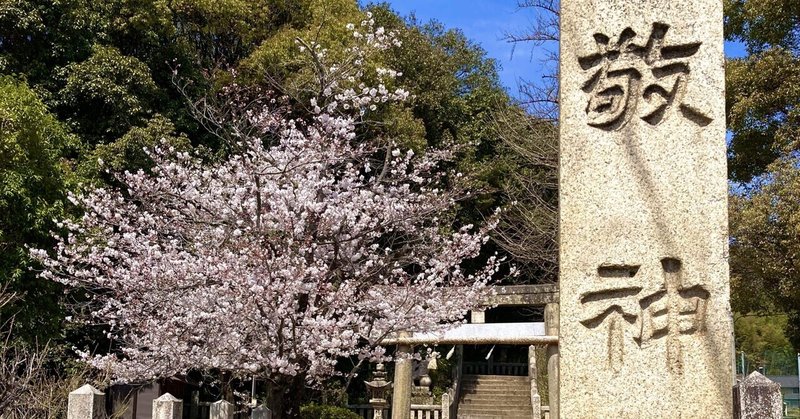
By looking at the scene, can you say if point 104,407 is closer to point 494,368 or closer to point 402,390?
point 402,390

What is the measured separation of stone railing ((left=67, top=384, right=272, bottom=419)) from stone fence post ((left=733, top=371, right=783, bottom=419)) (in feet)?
13.1

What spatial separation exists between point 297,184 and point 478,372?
1588 centimetres

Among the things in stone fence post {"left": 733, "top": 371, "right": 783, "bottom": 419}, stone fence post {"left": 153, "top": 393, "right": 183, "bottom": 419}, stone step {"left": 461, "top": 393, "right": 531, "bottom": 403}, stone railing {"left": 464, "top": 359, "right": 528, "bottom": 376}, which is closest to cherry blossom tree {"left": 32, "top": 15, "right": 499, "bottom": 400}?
stone fence post {"left": 153, "top": 393, "right": 183, "bottom": 419}

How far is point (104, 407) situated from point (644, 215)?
4.69m

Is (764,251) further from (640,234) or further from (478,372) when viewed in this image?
(478,372)

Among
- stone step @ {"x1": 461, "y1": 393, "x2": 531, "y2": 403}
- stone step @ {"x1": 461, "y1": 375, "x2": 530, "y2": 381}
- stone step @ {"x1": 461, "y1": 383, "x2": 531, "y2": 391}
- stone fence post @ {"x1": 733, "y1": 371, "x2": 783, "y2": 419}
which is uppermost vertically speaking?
stone fence post @ {"x1": 733, "y1": 371, "x2": 783, "y2": 419}

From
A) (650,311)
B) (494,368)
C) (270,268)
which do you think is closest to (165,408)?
(270,268)

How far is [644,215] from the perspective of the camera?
3.55m

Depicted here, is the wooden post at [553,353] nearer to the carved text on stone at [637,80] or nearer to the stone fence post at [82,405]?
the stone fence post at [82,405]

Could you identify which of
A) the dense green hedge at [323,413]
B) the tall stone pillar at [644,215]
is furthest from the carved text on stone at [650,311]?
the dense green hedge at [323,413]

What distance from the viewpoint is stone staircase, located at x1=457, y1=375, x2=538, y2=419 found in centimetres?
1952

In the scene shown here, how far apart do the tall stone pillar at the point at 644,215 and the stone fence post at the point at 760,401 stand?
1.58m

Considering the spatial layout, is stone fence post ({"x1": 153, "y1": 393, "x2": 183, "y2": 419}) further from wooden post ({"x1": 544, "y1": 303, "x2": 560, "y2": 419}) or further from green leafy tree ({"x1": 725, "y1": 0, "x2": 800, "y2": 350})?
green leafy tree ({"x1": 725, "y1": 0, "x2": 800, "y2": 350})

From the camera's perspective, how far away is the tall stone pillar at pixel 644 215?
3.42 meters
